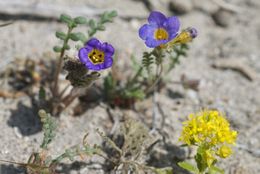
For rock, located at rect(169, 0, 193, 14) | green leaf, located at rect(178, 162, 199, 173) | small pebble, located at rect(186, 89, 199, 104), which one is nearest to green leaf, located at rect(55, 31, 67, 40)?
green leaf, located at rect(178, 162, 199, 173)

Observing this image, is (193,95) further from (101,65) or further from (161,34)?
(101,65)

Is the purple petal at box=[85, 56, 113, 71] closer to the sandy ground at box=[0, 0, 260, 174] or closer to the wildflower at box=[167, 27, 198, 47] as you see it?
the wildflower at box=[167, 27, 198, 47]

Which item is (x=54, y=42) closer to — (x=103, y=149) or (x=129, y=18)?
(x=129, y=18)

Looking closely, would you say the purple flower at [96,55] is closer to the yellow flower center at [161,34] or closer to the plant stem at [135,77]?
the yellow flower center at [161,34]

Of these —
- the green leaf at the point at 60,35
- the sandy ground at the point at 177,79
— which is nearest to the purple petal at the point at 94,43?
the green leaf at the point at 60,35

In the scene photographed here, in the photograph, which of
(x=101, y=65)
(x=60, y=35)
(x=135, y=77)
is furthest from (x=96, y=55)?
(x=135, y=77)

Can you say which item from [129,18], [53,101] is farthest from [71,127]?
[129,18]
